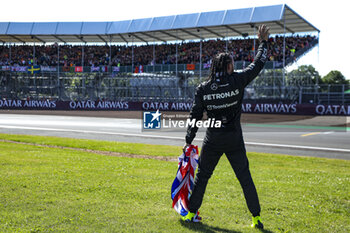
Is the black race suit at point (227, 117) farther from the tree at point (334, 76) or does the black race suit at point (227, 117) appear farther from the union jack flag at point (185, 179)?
the tree at point (334, 76)

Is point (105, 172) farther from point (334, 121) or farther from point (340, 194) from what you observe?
point (334, 121)

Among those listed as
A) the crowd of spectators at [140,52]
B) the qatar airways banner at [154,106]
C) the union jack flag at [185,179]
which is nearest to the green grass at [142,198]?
the union jack flag at [185,179]

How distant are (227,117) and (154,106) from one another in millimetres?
28786

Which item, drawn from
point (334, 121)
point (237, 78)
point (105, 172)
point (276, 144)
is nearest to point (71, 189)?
point (105, 172)

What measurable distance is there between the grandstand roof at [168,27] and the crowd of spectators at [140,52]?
1027mm

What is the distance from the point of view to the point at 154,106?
32500mm

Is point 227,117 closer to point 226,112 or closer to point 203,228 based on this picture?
point 226,112

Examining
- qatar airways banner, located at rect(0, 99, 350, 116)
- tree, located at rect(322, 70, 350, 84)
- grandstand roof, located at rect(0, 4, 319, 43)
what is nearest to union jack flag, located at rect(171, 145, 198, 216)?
qatar airways banner, located at rect(0, 99, 350, 116)

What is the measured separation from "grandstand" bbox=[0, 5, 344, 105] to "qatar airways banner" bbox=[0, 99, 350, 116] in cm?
61

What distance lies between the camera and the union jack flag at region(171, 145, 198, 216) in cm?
424

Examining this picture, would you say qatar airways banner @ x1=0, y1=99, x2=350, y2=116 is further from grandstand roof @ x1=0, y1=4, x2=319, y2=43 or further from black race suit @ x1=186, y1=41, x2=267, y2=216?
black race suit @ x1=186, y1=41, x2=267, y2=216

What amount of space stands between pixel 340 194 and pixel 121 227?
3.54 metres

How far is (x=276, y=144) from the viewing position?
41.9 feet

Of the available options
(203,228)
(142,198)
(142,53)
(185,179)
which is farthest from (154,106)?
(203,228)
